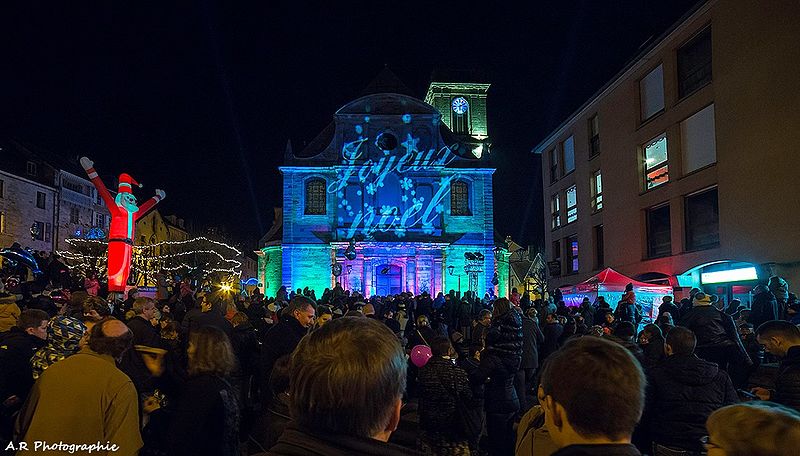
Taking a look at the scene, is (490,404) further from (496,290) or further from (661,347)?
(496,290)

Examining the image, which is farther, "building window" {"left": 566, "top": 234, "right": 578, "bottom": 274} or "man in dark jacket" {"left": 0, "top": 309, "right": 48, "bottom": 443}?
"building window" {"left": 566, "top": 234, "right": 578, "bottom": 274}

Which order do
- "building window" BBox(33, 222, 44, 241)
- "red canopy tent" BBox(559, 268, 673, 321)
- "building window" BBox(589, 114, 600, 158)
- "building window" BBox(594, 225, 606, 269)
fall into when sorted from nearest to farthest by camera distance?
"red canopy tent" BBox(559, 268, 673, 321) → "building window" BBox(594, 225, 606, 269) → "building window" BBox(589, 114, 600, 158) → "building window" BBox(33, 222, 44, 241)

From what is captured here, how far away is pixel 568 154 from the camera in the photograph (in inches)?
1362

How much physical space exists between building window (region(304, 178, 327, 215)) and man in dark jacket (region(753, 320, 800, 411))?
1494 inches

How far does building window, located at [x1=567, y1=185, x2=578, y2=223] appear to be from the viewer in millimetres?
33522

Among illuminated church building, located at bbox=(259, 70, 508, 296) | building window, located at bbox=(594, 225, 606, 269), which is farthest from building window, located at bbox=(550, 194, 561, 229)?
illuminated church building, located at bbox=(259, 70, 508, 296)

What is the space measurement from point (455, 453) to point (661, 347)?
124 inches

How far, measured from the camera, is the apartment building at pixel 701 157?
60.2ft

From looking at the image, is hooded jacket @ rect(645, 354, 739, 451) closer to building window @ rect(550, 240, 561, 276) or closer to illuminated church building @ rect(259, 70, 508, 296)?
building window @ rect(550, 240, 561, 276)

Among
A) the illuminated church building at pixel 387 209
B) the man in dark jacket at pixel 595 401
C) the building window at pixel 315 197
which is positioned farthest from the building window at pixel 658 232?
the man in dark jacket at pixel 595 401

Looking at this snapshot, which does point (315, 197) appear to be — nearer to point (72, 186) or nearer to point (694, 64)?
point (72, 186)

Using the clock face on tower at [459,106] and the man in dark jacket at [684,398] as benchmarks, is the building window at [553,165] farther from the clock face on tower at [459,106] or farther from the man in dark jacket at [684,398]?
the man in dark jacket at [684,398]

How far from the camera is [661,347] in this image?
7.85 metres

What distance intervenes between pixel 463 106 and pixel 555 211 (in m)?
18.8
